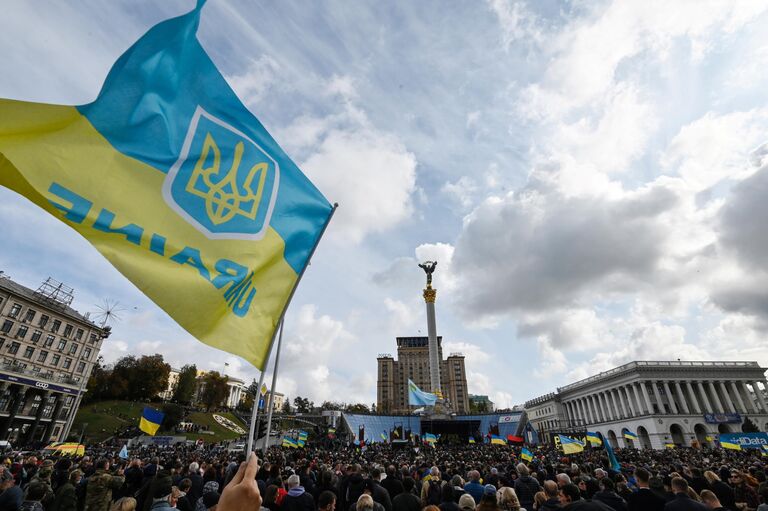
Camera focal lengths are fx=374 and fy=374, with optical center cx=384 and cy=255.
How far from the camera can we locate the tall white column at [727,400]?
7256 cm

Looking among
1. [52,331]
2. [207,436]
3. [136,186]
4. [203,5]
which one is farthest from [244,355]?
[207,436]

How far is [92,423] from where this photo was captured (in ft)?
197

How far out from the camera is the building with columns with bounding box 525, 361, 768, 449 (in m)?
67.8

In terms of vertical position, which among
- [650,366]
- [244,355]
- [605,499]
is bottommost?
[605,499]

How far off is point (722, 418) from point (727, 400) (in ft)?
24.3

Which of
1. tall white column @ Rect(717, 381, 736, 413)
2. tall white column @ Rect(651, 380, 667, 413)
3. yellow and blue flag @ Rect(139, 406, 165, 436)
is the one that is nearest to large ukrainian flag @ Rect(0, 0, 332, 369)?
yellow and blue flag @ Rect(139, 406, 165, 436)

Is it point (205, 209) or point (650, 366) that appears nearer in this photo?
point (205, 209)

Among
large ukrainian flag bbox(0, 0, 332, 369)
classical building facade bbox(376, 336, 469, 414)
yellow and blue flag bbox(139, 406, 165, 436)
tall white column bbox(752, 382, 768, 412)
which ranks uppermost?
classical building facade bbox(376, 336, 469, 414)

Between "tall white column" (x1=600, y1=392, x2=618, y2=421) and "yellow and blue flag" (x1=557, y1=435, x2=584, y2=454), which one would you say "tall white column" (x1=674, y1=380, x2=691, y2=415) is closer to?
"tall white column" (x1=600, y1=392, x2=618, y2=421)

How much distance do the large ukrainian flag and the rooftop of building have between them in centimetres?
5948

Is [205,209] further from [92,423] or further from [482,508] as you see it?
[92,423]

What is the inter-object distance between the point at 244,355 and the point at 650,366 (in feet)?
291

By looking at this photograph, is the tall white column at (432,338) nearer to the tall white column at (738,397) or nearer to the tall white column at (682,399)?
the tall white column at (682,399)

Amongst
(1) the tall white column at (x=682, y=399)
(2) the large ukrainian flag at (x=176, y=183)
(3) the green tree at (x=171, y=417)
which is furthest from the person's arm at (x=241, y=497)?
(1) the tall white column at (x=682, y=399)
